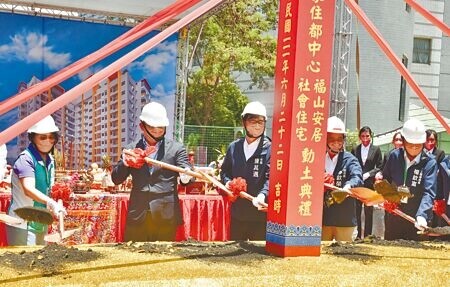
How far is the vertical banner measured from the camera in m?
2.80

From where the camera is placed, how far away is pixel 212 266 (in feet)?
8.41

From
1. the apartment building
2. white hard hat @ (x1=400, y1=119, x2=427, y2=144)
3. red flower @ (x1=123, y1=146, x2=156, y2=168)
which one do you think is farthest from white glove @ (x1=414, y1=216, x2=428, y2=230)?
the apartment building

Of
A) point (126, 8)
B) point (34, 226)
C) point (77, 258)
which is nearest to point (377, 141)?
point (126, 8)

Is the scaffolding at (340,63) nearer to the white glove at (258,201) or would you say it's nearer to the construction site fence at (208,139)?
the construction site fence at (208,139)

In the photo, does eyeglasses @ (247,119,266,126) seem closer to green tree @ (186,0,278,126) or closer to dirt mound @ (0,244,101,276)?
dirt mound @ (0,244,101,276)

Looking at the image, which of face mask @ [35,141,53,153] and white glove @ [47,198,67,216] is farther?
face mask @ [35,141,53,153]

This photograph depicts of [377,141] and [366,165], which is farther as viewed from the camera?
[377,141]

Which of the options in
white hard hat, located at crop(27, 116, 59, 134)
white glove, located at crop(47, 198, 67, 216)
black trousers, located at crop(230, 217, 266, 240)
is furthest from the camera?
black trousers, located at crop(230, 217, 266, 240)

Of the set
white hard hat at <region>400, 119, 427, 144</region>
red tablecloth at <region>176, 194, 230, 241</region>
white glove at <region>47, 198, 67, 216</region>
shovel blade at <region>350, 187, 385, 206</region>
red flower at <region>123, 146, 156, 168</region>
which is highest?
white hard hat at <region>400, 119, 427, 144</region>

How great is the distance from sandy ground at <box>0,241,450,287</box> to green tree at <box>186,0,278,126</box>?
14576 millimetres

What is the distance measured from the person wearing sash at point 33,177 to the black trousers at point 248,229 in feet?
4.15

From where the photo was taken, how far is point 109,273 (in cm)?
234

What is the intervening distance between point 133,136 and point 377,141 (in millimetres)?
6813

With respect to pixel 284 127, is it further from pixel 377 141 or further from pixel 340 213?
pixel 377 141
